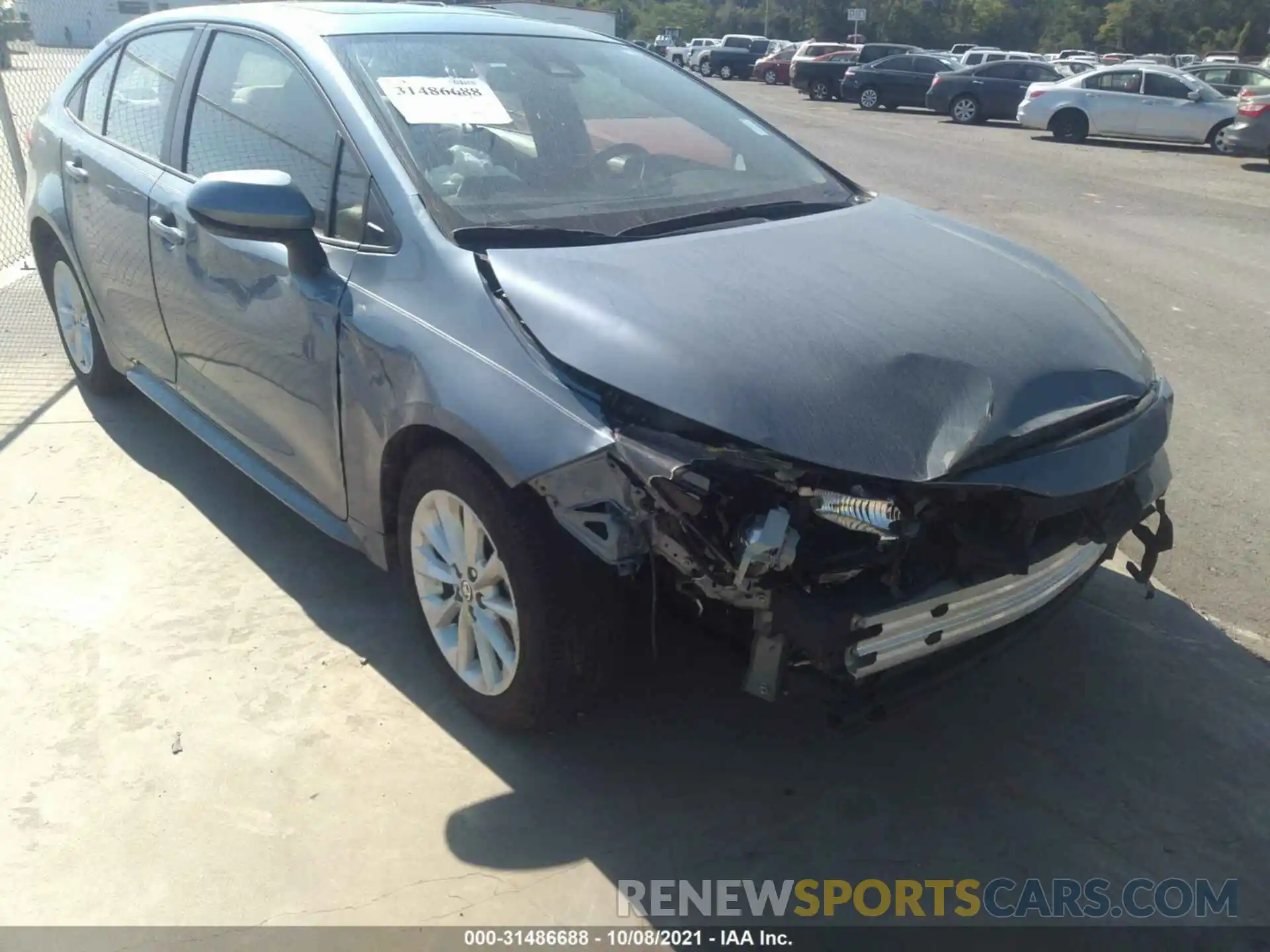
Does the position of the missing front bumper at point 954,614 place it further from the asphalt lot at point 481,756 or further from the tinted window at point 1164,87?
the tinted window at point 1164,87

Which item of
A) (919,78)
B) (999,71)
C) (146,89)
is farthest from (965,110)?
(146,89)

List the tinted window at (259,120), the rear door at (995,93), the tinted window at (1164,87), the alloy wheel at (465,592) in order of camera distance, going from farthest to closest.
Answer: the rear door at (995,93) < the tinted window at (1164,87) < the tinted window at (259,120) < the alloy wheel at (465,592)

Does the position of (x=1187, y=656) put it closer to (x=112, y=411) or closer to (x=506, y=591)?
(x=506, y=591)

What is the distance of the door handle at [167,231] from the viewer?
376 cm

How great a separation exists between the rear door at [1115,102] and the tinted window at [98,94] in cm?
1959

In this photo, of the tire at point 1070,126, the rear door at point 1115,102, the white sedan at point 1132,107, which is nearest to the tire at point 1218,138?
the white sedan at point 1132,107

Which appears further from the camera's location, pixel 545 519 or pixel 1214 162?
pixel 1214 162

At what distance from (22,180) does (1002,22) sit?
74.2 metres

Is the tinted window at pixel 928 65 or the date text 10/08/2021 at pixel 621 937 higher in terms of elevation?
the date text 10/08/2021 at pixel 621 937

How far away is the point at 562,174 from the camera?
327 centimetres

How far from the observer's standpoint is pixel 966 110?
80.5ft

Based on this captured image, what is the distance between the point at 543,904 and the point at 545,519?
881 millimetres

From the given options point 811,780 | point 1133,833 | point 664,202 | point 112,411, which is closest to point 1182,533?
point 1133,833

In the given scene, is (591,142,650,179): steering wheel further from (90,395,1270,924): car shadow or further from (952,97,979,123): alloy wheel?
(952,97,979,123): alloy wheel
